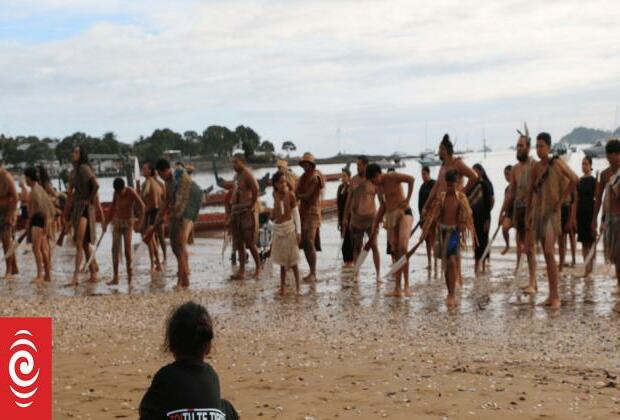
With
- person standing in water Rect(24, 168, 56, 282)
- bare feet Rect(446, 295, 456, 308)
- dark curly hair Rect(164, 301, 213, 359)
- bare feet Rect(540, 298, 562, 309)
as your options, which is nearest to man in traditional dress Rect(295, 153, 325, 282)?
bare feet Rect(446, 295, 456, 308)

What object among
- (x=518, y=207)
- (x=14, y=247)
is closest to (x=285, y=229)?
(x=518, y=207)

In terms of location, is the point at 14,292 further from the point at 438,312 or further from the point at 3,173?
the point at 438,312

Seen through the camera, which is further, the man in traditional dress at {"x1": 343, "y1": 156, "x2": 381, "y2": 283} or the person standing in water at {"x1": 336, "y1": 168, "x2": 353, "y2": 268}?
the person standing in water at {"x1": 336, "y1": 168, "x2": 353, "y2": 268}

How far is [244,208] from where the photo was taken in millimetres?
14320

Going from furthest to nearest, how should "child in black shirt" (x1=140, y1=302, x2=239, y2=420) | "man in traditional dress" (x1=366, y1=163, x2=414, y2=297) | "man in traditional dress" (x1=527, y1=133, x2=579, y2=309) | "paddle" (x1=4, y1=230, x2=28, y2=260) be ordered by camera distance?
1. "paddle" (x1=4, y1=230, x2=28, y2=260)
2. "man in traditional dress" (x1=366, y1=163, x2=414, y2=297)
3. "man in traditional dress" (x1=527, y1=133, x2=579, y2=309)
4. "child in black shirt" (x1=140, y1=302, x2=239, y2=420)

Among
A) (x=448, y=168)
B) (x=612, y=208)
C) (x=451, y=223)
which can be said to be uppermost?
(x=448, y=168)

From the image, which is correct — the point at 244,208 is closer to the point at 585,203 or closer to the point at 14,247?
the point at 14,247

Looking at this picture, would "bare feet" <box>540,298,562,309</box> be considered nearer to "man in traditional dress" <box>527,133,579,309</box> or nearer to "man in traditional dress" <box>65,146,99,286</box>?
"man in traditional dress" <box>527,133,579,309</box>

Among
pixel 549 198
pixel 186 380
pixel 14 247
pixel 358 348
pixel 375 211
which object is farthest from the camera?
pixel 14 247

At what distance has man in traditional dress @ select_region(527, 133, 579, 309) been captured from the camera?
10656 millimetres

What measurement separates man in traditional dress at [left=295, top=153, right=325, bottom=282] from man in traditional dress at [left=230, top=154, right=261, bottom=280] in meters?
0.72

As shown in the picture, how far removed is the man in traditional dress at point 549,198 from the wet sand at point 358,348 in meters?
0.60

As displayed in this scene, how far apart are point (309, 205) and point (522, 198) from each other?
3.38m

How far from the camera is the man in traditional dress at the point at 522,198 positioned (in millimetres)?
11531
